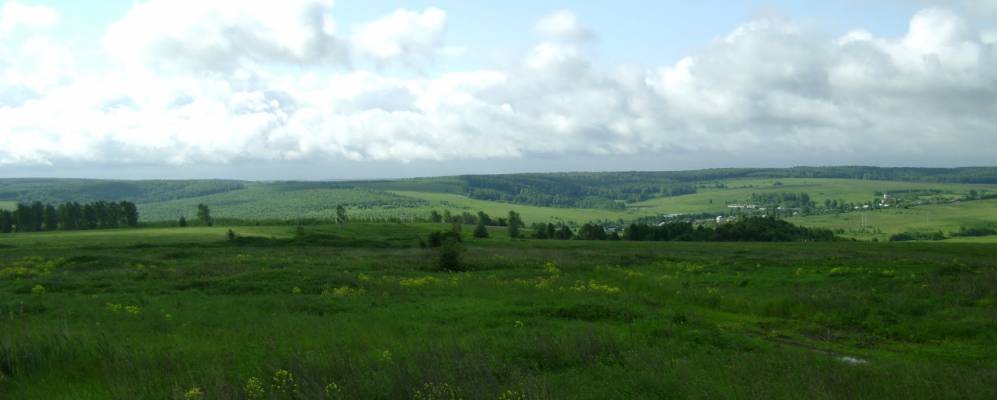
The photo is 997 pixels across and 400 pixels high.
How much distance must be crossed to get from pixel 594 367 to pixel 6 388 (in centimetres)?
1007

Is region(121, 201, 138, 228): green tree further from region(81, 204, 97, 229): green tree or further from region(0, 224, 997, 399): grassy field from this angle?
region(0, 224, 997, 399): grassy field

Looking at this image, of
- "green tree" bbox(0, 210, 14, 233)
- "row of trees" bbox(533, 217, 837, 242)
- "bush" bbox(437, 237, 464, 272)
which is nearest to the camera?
"bush" bbox(437, 237, 464, 272)

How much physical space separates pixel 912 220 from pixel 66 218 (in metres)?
200

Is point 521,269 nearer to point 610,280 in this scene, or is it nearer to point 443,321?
point 610,280

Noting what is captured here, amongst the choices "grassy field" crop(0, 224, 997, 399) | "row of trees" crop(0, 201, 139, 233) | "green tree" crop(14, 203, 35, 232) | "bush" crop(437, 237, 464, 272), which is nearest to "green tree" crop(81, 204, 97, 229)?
→ "row of trees" crop(0, 201, 139, 233)

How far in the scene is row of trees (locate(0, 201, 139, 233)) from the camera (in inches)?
4670

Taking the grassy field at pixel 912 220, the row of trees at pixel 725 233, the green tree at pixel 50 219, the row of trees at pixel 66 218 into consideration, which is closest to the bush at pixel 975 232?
the grassy field at pixel 912 220

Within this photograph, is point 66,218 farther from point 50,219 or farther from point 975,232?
point 975,232

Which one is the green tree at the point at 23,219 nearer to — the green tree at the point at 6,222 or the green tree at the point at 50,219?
the green tree at the point at 6,222

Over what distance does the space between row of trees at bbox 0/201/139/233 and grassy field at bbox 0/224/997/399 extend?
356ft

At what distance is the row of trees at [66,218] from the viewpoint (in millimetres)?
118625

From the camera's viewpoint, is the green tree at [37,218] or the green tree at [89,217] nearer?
the green tree at [37,218]

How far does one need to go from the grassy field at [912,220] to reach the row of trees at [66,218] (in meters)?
158

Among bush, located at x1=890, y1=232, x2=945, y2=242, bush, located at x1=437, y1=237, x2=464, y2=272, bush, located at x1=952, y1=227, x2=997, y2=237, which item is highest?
bush, located at x1=437, y1=237, x2=464, y2=272
